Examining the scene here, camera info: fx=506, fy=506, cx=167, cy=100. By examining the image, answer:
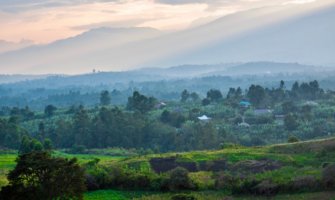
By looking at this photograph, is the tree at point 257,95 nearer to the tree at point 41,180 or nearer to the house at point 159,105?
the house at point 159,105

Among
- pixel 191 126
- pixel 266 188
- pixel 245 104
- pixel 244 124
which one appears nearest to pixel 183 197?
pixel 266 188

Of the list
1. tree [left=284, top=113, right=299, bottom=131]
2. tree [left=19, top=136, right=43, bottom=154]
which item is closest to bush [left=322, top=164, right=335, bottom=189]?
tree [left=19, top=136, right=43, bottom=154]

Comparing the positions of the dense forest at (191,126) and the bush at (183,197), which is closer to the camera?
the bush at (183,197)

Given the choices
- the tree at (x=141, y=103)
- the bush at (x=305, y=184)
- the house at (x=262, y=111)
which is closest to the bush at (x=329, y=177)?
the bush at (x=305, y=184)

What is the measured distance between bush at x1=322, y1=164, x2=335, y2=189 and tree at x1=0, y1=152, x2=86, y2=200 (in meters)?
11.8

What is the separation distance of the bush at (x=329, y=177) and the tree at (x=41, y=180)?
11.8 m

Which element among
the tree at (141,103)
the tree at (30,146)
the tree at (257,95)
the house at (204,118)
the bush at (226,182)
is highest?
the tree at (257,95)

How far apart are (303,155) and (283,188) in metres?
7.44

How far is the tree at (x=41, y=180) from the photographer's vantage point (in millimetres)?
21406

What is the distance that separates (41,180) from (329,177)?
1362 cm

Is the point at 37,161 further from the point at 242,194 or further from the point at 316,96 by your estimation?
the point at 316,96

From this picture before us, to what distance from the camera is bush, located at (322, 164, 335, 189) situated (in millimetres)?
24547

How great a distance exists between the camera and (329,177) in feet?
80.9

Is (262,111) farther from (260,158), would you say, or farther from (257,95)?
(260,158)
